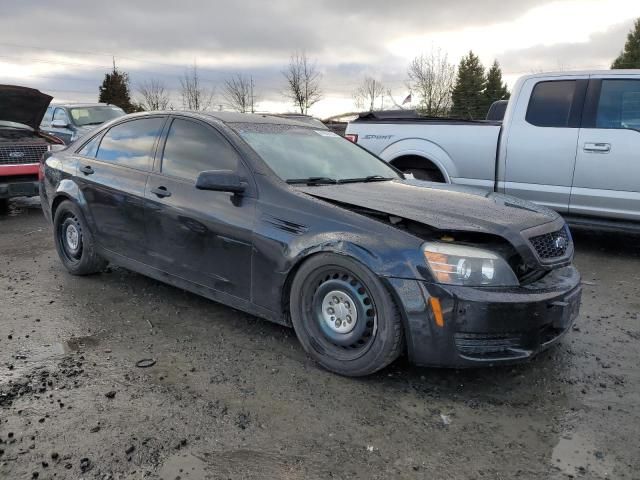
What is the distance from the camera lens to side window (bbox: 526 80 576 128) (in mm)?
6207

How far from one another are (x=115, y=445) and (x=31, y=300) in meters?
2.55

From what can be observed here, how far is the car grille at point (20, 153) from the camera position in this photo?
27.7 ft

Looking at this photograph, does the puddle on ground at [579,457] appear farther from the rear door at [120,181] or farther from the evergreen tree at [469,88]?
the evergreen tree at [469,88]

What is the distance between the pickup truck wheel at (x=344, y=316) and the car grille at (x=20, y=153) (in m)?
7.03

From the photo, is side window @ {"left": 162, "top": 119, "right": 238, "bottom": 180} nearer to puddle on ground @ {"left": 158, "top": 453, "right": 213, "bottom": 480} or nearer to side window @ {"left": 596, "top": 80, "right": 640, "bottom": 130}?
puddle on ground @ {"left": 158, "top": 453, "right": 213, "bottom": 480}

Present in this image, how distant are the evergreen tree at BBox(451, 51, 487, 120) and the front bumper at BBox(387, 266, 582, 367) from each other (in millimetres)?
37165

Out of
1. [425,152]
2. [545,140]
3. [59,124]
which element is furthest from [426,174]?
[59,124]

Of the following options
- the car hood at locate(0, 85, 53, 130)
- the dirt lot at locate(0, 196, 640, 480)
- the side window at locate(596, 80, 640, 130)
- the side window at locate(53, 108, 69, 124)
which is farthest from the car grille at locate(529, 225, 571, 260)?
the side window at locate(53, 108, 69, 124)

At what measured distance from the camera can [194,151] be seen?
412 cm

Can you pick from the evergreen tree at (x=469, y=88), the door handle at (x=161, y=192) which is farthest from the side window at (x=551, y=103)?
the evergreen tree at (x=469, y=88)

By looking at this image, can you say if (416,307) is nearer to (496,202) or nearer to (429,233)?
(429,233)

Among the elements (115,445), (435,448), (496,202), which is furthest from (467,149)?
(115,445)

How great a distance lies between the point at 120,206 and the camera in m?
4.47

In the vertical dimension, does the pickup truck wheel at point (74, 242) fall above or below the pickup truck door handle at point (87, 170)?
below
